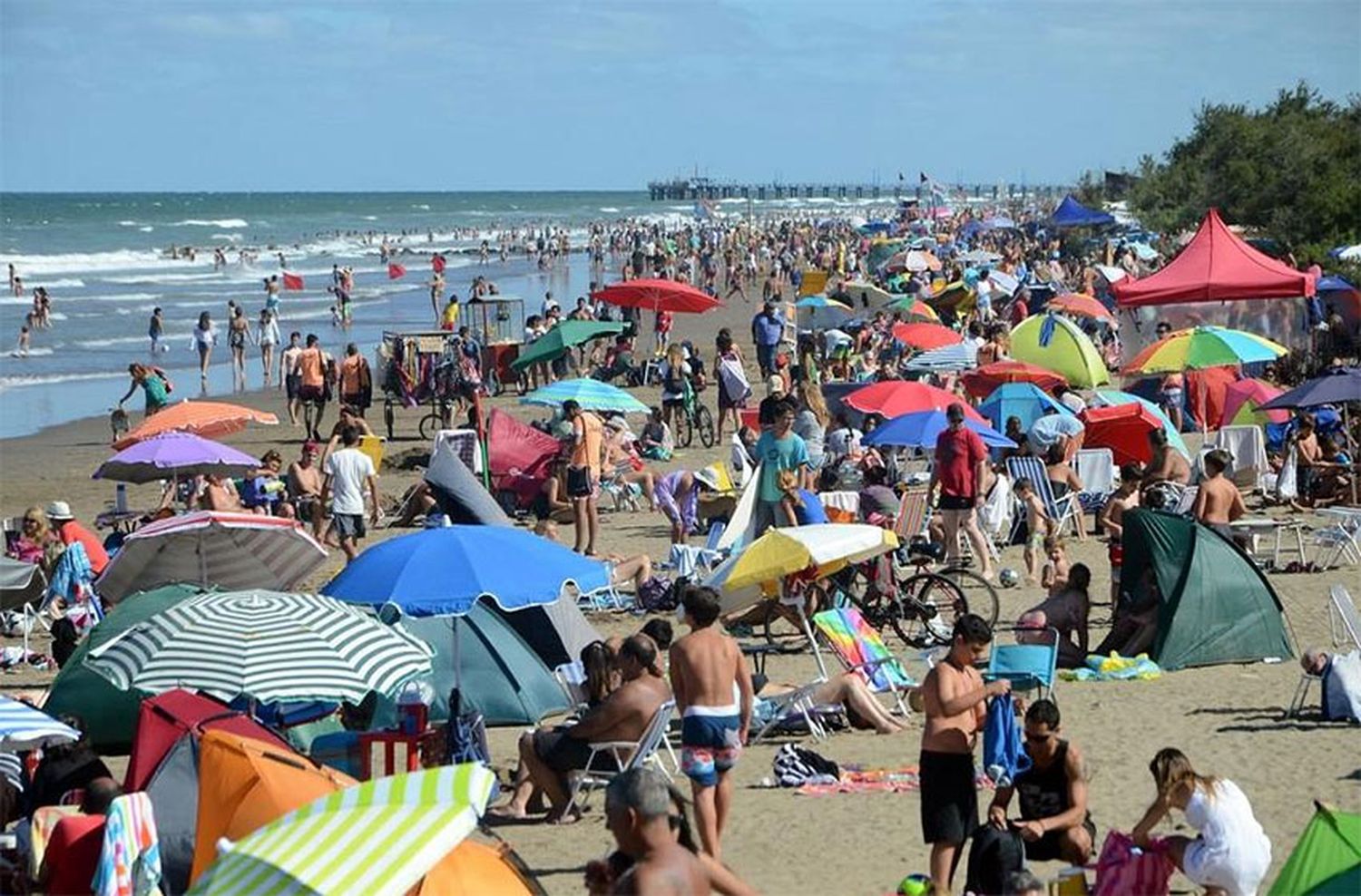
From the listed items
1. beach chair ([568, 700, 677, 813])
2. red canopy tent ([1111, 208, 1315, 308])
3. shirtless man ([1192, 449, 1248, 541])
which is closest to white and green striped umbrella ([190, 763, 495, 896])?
beach chair ([568, 700, 677, 813])

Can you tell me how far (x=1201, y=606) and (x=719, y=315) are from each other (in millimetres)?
34775

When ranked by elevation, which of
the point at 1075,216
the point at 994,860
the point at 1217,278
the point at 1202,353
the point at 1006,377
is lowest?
the point at 1075,216

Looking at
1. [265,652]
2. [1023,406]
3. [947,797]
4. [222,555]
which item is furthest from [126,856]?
[1023,406]

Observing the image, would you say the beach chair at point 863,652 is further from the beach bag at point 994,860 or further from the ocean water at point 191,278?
the ocean water at point 191,278

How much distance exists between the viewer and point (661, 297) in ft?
75.2

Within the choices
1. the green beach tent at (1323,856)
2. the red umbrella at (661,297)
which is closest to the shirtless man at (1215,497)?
the green beach tent at (1323,856)

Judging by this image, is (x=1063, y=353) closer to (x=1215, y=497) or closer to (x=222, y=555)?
(x=1215, y=497)

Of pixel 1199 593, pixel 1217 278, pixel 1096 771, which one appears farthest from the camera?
pixel 1217 278

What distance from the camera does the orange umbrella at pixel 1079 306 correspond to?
2797 centimetres

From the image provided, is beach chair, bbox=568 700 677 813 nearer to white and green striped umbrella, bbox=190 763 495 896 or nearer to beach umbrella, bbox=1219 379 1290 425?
white and green striped umbrella, bbox=190 763 495 896

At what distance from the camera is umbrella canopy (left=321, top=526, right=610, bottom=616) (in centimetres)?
924

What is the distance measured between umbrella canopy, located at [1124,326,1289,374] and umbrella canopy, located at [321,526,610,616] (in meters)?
9.73

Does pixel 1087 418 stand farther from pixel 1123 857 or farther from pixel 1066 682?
pixel 1123 857

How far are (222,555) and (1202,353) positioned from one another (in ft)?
33.0
